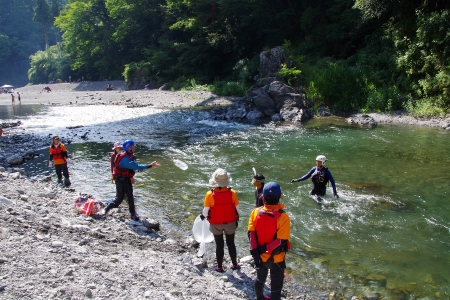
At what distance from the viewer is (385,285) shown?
6164mm

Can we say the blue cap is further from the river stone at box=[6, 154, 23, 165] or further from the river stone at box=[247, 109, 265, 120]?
the river stone at box=[247, 109, 265, 120]

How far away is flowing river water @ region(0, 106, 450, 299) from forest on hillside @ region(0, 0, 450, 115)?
499cm

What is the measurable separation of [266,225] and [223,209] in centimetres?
140

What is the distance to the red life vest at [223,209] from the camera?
5898 millimetres

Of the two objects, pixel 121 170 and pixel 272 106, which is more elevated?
pixel 272 106

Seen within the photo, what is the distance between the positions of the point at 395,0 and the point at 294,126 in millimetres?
12666

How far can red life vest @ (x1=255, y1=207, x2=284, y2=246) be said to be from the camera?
462 centimetres

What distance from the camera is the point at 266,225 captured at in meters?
4.66

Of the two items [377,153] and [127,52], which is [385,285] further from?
[127,52]

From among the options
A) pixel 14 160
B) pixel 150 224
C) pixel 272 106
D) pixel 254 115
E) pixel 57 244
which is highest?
pixel 272 106

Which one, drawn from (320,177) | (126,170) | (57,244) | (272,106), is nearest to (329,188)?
(320,177)

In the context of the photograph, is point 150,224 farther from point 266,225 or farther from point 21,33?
point 21,33

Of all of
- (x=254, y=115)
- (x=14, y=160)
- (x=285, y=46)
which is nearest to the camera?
(x=14, y=160)

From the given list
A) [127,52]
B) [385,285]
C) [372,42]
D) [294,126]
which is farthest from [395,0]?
[127,52]
